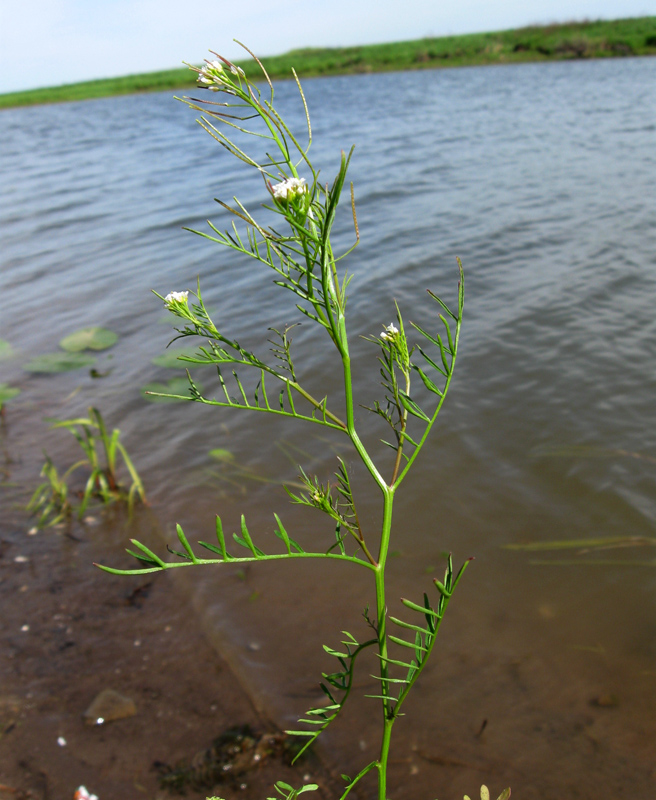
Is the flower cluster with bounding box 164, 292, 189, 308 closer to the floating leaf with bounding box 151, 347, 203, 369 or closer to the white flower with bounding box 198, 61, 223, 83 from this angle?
the white flower with bounding box 198, 61, 223, 83

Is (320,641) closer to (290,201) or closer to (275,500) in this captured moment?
(275,500)

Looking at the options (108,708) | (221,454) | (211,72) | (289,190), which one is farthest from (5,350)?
(289,190)

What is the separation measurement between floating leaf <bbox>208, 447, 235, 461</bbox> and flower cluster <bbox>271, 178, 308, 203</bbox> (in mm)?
3366

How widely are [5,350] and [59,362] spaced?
74 centimetres

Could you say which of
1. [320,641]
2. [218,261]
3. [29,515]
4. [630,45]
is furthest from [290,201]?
[630,45]

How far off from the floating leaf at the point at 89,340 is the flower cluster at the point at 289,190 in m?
5.32

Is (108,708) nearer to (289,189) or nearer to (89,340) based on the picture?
(289,189)

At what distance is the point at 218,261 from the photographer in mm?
7680

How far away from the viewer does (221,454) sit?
13.5 feet

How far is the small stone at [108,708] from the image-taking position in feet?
7.48

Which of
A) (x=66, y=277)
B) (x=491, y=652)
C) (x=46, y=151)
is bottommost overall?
(x=491, y=652)

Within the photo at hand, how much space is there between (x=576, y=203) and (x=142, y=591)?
6.80 metres

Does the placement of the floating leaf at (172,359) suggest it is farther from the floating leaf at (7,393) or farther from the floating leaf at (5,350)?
the floating leaf at (5,350)

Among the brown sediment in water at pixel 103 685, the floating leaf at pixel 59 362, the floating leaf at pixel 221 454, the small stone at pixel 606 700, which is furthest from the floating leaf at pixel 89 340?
the small stone at pixel 606 700
